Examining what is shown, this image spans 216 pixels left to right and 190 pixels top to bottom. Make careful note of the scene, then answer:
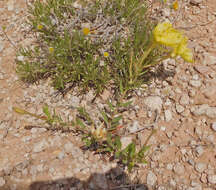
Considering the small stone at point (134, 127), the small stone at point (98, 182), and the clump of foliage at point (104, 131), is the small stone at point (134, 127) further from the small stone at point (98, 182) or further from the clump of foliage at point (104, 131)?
the small stone at point (98, 182)

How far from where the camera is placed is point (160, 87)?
2.83m

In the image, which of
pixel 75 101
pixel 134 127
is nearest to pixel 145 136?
pixel 134 127

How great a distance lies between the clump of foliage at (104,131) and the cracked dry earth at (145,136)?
0.10m

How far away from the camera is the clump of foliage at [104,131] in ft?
7.51

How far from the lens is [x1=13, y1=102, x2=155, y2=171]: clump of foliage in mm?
2288

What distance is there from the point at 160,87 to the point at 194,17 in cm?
124

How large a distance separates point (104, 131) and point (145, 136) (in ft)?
1.64

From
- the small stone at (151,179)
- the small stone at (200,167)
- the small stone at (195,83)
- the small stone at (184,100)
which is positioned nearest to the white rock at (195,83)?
the small stone at (195,83)

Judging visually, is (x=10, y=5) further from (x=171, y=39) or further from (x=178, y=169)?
(x=178, y=169)

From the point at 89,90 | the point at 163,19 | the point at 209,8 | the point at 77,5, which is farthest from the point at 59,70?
the point at 209,8

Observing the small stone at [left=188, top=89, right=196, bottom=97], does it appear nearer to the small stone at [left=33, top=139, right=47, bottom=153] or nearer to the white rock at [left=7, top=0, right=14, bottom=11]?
the small stone at [left=33, top=139, right=47, bottom=153]

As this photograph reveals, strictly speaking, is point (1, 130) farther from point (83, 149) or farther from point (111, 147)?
point (111, 147)

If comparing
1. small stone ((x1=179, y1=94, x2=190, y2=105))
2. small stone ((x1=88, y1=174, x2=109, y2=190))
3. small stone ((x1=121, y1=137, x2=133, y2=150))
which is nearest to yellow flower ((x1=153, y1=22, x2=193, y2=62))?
small stone ((x1=179, y1=94, x2=190, y2=105))

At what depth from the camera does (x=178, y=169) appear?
2.29 m
